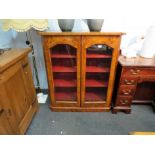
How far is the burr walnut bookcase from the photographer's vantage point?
1506mm

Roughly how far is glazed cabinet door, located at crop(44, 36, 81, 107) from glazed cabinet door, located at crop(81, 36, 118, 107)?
3.5 inches

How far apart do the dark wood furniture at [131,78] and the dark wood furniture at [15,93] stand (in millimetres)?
1162

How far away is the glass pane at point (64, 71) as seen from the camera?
66.2 inches

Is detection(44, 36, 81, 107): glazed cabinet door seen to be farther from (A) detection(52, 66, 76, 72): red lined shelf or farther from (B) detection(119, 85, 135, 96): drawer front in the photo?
(B) detection(119, 85, 135, 96): drawer front

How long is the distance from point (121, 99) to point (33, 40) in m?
1.59

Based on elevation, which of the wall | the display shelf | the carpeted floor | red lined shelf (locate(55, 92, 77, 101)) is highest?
the wall

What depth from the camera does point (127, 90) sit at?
1731 mm

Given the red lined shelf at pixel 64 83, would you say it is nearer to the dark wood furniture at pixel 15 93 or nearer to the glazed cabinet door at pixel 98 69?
the glazed cabinet door at pixel 98 69

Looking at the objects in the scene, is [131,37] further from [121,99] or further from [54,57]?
[54,57]

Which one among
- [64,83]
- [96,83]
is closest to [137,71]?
[96,83]

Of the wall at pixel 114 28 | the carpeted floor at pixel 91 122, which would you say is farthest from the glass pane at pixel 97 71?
the wall at pixel 114 28

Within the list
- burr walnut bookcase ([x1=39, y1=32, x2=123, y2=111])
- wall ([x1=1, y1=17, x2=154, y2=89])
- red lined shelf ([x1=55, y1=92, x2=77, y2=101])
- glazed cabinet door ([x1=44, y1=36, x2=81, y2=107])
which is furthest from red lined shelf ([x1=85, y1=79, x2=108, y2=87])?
wall ([x1=1, y1=17, x2=154, y2=89])
